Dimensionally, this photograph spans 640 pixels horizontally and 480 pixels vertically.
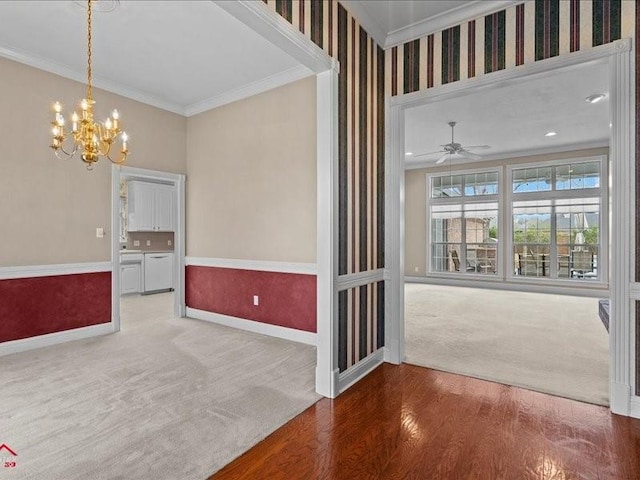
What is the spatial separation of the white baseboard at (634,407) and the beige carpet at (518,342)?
20 cm

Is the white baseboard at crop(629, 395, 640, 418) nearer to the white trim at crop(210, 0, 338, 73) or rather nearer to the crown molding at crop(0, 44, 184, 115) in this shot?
the white trim at crop(210, 0, 338, 73)

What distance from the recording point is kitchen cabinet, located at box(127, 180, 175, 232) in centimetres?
759

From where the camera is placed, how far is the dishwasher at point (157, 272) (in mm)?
7688

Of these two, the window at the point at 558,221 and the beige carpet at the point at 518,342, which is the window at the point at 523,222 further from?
the beige carpet at the point at 518,342

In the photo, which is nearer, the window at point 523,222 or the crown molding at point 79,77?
the crown molding at point 79,77

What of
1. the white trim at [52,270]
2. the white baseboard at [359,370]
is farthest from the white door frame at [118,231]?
the white baseboard at [359,370]

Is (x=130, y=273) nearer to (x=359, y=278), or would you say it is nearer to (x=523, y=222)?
(x=359, y=278)

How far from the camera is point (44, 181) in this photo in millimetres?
4070

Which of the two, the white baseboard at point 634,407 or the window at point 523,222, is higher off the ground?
the window at point 523,222

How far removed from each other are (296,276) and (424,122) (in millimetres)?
3718

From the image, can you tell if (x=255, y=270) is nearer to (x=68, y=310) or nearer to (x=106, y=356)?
(x=106, y=356)

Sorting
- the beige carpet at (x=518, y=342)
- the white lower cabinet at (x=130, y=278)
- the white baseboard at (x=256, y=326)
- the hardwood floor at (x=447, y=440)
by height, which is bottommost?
the hardwood floor at (x=447, y=440)

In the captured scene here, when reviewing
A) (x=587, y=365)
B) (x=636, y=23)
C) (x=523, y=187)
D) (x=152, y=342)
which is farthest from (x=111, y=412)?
(x=523, y=187)

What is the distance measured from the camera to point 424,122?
6.12 m
